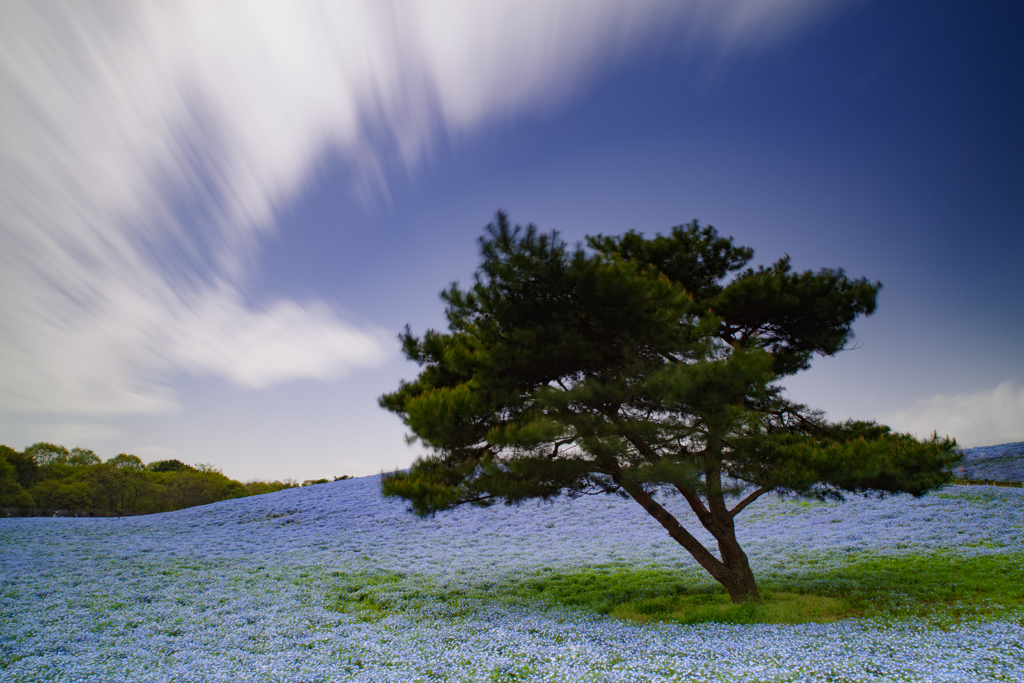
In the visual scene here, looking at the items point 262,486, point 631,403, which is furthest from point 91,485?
point 631,403

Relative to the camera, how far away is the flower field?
6543 millimetres

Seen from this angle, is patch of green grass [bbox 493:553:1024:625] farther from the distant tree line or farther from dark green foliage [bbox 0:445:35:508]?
dark green foliage [bbox 0:445:35:508]

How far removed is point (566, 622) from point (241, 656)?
5.61 metres

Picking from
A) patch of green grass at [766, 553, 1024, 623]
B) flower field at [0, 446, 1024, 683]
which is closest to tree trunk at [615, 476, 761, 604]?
flower field at [0, 446, 1024, 683]

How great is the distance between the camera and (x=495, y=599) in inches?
440

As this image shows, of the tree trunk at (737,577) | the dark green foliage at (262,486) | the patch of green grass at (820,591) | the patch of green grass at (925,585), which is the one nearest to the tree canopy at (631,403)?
the tree trunk at (737,577)

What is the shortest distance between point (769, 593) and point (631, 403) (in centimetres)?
590

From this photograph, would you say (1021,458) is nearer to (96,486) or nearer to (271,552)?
(271,552)

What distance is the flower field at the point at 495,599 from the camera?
6543 mm

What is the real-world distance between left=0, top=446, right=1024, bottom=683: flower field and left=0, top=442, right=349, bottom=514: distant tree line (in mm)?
23928

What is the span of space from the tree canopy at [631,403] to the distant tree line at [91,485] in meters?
35.3

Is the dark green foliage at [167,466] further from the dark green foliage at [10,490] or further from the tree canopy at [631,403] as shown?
the tree canopy at [631,403]

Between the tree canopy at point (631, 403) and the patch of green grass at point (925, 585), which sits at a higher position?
the tree canopy at point (631, 403)

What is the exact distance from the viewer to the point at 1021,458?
24.0m
